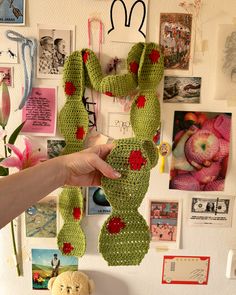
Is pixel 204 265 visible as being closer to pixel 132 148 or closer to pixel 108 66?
pixel 132 148

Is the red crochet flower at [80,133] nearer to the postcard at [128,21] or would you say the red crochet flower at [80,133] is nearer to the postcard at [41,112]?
the postcard at [41,112]

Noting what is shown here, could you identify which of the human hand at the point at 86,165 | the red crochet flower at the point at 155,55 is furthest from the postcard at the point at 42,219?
the red crochet flower at the point at 155,55

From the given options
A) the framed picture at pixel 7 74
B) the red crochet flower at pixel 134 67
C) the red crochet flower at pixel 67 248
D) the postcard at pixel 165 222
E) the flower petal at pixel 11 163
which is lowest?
the red crochet flower at pixel 67 248

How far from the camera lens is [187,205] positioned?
0.95 m

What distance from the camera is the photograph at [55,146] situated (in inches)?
35.8

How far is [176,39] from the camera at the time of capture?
86cm

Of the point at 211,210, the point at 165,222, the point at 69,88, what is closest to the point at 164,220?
the point at 165,222

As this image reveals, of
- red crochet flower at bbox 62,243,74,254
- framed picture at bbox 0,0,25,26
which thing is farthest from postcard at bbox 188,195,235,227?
framed picture at bbox 0,0,25,26

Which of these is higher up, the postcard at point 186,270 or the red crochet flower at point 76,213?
the red crochet flower at point 76,213

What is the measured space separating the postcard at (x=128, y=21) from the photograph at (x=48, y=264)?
0.63m

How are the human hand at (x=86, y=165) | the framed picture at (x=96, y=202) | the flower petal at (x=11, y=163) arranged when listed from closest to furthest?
the human hand at (x=86, y=165)
the flower petal at (x=11, y=163)
the framed picture at (x=96, y=202)

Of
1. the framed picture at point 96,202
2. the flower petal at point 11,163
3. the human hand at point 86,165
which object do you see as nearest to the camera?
the human hand at point 86,165

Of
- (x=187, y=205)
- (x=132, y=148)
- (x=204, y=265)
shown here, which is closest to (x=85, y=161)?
(x=132, y=148)

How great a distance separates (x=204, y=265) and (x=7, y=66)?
2.62ft
